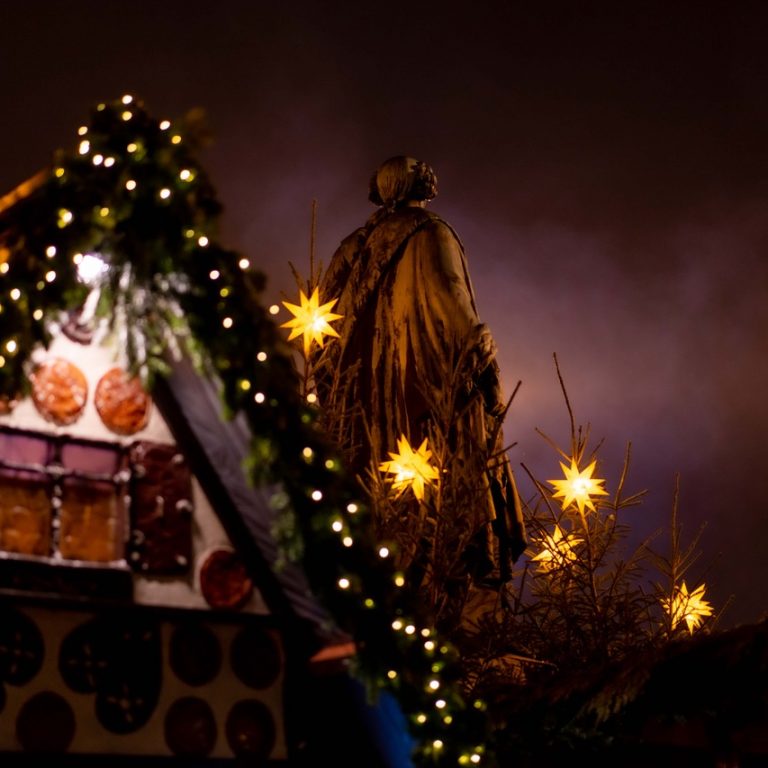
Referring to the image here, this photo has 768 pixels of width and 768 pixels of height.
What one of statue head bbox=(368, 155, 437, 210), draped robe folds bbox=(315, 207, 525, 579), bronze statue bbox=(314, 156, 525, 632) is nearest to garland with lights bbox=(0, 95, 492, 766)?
bronze statue bbox=(314, 156, 525, 632)

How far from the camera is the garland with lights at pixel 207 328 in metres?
5.88

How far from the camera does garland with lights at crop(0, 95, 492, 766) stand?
588cm

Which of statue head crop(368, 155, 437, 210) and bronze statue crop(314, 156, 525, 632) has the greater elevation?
statue head crop(368, 155, 437, 210)

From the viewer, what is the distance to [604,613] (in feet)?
32.7

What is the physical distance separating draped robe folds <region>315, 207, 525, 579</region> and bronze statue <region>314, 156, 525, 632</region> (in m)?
0.01

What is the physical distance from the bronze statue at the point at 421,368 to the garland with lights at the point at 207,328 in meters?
3.11

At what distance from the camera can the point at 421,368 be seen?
35.1ft

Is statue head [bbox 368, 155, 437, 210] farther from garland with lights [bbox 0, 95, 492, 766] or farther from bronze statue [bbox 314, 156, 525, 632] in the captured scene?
garland with lights [bbox 0, 95, 492, 766]

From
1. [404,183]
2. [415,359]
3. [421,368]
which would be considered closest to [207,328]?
[421,368]

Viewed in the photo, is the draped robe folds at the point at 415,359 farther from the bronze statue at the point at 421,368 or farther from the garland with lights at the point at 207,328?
the garland with lights at the point at 207,328

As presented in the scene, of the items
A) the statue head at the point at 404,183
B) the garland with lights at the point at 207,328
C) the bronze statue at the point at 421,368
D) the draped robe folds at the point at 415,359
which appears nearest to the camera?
the garland with lights at the point at 207,328

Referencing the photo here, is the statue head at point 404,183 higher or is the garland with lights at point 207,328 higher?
the statue head at point 404,183

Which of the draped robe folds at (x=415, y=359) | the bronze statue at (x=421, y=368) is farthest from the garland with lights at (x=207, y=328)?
the draped robe folds at (x=415, y=359)

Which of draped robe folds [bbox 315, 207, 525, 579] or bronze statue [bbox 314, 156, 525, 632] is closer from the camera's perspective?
bronze statue [bbox 314, 156, 525, 632]
